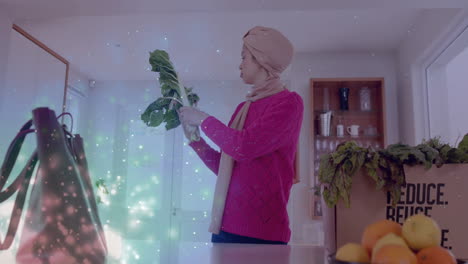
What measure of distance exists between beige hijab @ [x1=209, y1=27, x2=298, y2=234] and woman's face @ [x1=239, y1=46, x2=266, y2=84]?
0.01 m

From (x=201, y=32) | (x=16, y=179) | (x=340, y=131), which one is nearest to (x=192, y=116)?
(x=16, y=179)

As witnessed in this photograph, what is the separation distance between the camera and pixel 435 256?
33 cm

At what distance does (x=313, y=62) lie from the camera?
3.13 meters

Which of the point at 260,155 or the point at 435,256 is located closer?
the point at 435,256

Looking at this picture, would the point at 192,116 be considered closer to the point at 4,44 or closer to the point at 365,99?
the point at 4,44

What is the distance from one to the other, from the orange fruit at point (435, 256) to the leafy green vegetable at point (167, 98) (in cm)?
87

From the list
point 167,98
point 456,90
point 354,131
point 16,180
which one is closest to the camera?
point 16,180

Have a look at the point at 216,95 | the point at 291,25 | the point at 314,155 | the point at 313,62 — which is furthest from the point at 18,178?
the point at 216,95

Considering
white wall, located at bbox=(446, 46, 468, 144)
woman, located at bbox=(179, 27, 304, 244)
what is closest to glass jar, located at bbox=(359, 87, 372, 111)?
white wall, located at bbox=(446, 46, 468, 144)

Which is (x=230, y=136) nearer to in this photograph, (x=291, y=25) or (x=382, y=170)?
(x=382, y=170)

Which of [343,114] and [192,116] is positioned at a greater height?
[343,114]

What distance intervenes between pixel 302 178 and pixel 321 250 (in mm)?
2412

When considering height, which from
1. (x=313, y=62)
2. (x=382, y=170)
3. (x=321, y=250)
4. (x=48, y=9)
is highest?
(x=313, y=62)

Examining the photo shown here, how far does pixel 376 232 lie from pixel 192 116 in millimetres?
708
